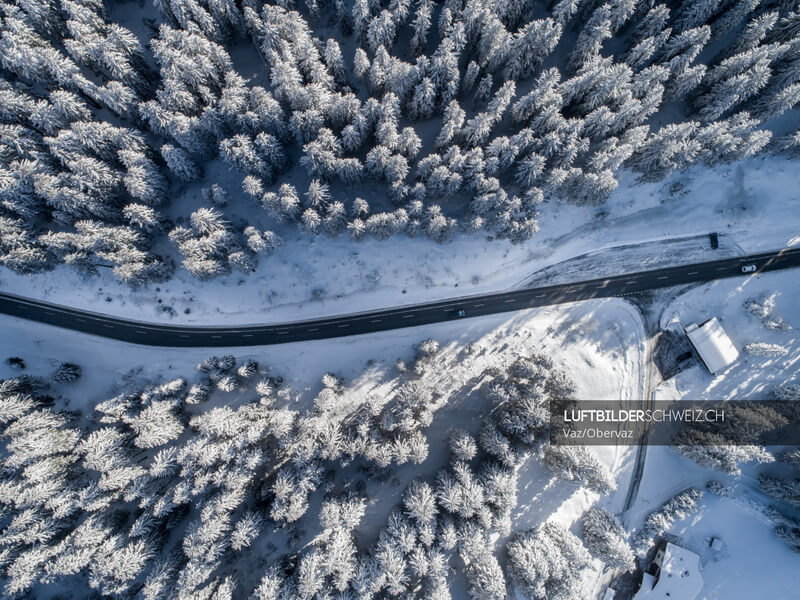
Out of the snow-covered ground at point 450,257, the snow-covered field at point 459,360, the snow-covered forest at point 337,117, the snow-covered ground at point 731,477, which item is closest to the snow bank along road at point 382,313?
the snow-covered field at point 459,360

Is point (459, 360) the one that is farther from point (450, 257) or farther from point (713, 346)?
point (713, 346)

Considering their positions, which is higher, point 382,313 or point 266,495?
point 382,313

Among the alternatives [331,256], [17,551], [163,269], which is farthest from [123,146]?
[17,551]

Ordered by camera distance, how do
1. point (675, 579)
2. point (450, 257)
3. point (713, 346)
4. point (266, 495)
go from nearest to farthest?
point (266, 495) → point (675, 579) → point (713, 346) → point (450, 257)

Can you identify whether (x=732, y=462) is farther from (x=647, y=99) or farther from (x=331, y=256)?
(x=331, y=256)

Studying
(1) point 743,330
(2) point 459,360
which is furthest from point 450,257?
(1) point 743,330

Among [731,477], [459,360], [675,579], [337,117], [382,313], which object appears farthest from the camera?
[382,313]

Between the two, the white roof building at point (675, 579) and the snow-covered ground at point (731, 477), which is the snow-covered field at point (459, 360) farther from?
the white roof building at point (675, 579)
